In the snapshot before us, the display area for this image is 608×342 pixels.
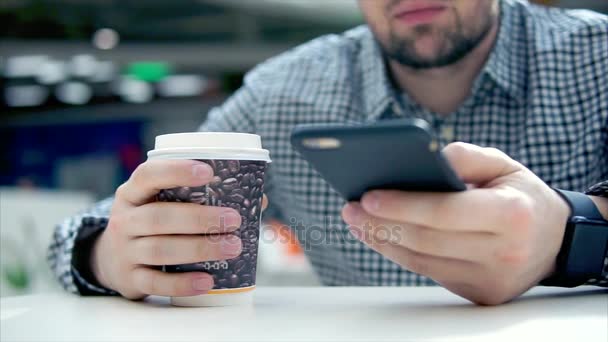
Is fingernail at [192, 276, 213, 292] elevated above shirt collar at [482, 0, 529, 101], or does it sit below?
below

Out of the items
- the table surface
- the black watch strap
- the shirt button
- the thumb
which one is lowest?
the table surface

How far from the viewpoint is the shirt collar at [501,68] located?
1.47 metres

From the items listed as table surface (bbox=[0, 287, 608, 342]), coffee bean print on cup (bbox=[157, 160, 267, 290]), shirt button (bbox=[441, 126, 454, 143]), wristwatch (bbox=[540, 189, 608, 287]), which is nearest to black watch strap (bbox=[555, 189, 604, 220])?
wristwatch (bbox=[540, 189, 608, 287])

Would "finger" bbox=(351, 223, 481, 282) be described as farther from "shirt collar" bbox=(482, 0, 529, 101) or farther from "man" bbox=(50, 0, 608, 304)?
"shirt collar" bbox=(482, 0, 529, 101)

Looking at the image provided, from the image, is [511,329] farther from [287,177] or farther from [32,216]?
[32,216]

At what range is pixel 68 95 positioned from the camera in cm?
1189

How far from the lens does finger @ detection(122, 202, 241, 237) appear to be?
782 mm

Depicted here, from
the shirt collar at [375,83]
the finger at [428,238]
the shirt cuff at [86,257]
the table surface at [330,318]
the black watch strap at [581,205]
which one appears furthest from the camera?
the shirt collar at [375,83]

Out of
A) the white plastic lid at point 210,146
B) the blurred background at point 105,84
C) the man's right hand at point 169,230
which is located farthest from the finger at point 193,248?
the blurred background at point 105,84

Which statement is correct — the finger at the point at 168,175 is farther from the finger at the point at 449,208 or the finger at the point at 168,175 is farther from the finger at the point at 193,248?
the finger at the point at 449,208

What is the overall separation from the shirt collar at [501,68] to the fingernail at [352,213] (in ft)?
2.72

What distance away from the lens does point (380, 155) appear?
621 mm

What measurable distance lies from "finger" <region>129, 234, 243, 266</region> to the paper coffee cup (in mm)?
15

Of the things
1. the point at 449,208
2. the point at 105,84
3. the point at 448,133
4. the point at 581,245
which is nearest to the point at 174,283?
the point at 449,208
